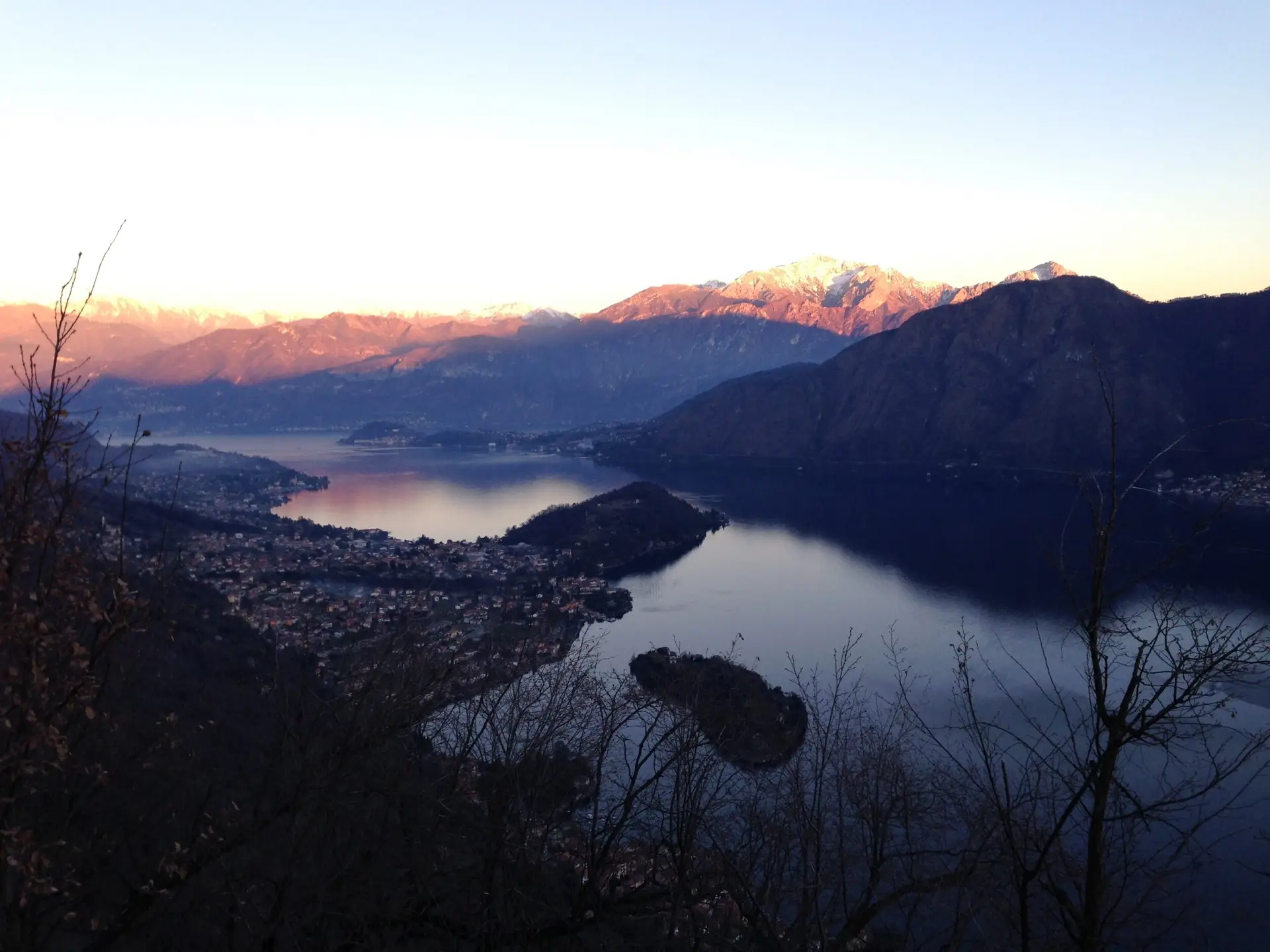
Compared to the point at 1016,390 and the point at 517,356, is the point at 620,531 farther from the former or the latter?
the point at 517,356

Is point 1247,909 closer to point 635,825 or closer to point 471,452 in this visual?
point 635,825

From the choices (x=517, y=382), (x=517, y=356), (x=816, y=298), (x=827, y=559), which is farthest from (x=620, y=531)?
(x=816, y=298)

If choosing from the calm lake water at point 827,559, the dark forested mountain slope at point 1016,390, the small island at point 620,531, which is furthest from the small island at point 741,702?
the dark forested mountain slope at point 1016,390

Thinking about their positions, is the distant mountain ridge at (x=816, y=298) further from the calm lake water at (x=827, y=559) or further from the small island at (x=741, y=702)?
the small island at (x=741, y=702)

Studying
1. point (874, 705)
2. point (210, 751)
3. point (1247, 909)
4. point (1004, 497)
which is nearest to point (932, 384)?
point (1004, 497)

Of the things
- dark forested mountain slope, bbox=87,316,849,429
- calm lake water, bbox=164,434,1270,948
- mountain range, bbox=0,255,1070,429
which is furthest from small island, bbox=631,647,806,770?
mountain range, bbox=0,255,1070,429

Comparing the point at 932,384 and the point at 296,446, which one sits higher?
the point at 932,384

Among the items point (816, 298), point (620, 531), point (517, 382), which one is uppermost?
point (816, 298)
